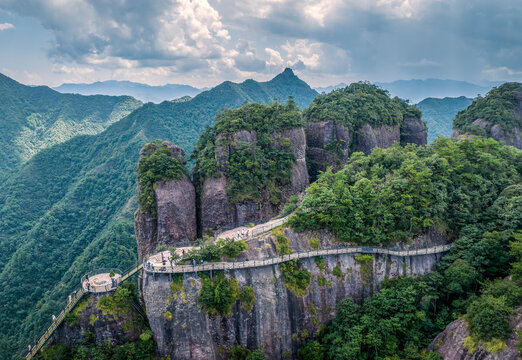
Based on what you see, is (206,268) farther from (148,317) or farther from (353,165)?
(353,165)

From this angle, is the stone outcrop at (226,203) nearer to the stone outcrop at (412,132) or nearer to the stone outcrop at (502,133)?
the stone outcrop at (412,132)

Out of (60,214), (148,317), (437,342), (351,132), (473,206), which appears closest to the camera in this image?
(437,342)

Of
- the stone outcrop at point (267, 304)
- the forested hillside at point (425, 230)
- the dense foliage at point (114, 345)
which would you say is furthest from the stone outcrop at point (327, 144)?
the dense foliage at point (114, 345)

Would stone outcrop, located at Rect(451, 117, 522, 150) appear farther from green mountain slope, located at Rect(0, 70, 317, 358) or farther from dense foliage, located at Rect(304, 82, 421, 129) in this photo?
green mountain slope, located at Rect(0, 70, 317, 358)

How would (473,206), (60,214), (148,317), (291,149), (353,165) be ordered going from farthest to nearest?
(60,214) → (291,149) → (353,165) → (473,206) → (148,317)

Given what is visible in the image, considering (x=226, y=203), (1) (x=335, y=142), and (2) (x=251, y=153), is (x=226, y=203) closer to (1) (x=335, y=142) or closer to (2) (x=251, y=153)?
(2) (x=251, y=153)

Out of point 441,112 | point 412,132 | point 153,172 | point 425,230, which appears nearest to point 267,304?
point 425,230

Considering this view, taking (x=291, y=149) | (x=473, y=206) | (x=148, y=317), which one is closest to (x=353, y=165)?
(x=291, y=149)
